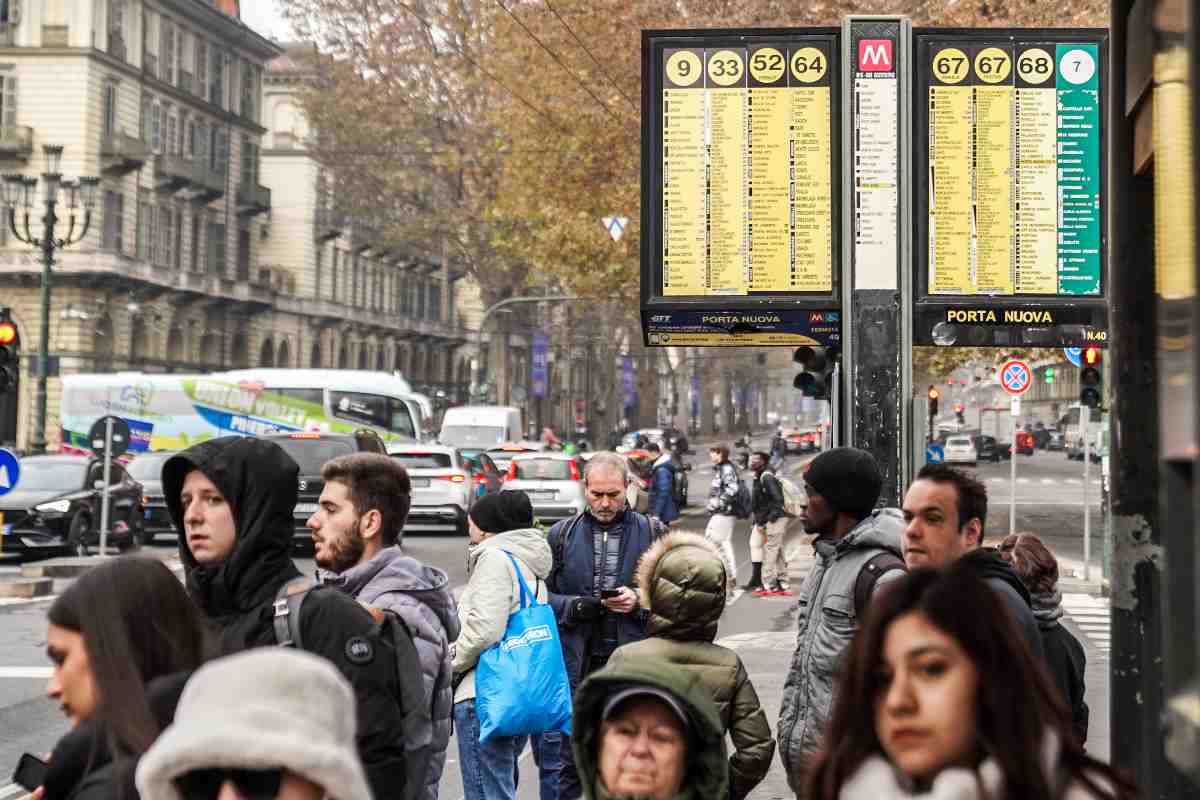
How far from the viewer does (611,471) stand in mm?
7543

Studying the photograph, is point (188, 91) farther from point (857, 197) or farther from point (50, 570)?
point (857, 197)

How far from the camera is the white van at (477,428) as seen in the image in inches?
1823

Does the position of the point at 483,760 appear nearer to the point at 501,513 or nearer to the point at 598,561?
the point at 501,513

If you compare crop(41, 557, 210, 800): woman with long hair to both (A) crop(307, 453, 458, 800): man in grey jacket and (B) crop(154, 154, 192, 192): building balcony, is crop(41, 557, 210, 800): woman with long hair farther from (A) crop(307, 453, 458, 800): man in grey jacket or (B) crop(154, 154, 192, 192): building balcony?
(B) crop(154, 154, 192, 192): building balcony

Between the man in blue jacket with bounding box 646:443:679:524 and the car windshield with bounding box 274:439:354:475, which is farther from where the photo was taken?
the car windshield with bounding box 274:439:354:475

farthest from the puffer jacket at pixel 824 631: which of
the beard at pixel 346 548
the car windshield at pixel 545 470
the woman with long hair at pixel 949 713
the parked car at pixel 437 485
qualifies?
the car windshield at pixel 545 470

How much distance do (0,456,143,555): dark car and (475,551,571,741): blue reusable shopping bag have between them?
19.1m

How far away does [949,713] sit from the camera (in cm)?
252

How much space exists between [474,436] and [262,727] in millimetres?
44102

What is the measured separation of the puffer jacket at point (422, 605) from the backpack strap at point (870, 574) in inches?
44.9

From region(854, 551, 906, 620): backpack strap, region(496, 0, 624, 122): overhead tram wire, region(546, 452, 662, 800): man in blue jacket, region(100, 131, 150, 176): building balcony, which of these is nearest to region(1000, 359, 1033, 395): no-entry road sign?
region(496, 0, 624, 122): overhead tram wire

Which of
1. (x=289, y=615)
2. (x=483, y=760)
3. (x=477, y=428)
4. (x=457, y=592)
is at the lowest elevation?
(x=457, y=592)

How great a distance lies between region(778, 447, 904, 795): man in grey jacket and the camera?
5.03m

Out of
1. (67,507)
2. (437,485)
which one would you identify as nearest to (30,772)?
(67,507)
